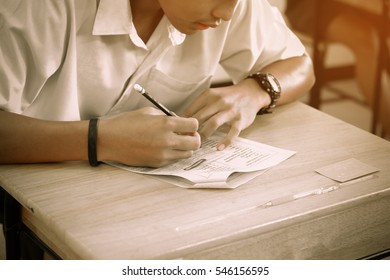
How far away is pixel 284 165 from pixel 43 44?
58 cm

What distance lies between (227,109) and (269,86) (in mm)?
192

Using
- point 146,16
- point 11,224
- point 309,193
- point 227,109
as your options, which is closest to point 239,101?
point 227,109

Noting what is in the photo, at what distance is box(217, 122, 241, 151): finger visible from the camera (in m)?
1.53

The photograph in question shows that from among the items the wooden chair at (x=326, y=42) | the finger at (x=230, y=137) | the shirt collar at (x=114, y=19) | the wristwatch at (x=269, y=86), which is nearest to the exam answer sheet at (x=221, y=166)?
the finger at (x=230, y=137)

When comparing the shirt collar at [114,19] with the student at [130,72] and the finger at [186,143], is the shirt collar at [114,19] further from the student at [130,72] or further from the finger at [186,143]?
the finger at [186,143]

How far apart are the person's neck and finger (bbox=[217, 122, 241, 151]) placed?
1.05 feet

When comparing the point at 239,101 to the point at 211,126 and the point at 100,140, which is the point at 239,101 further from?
the point at 100,140

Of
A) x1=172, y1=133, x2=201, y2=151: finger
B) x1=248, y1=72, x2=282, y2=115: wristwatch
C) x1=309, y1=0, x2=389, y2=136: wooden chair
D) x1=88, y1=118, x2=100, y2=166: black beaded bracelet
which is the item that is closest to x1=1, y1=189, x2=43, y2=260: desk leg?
x1=88, y1=118, x2=100, y2=166: black beaded bracelet

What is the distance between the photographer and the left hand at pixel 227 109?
1.56 metres

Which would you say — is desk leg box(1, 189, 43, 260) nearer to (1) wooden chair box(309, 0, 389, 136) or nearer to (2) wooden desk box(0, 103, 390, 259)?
(2) wooden desk box(0, 103, 390, 259)

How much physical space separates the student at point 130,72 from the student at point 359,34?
1605 mm

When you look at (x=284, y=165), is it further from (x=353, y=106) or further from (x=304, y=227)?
(x=353, y=106)

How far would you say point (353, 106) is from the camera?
3.94 metres

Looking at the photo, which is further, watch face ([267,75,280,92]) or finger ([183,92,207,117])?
watch face ([267,75,280,92])
